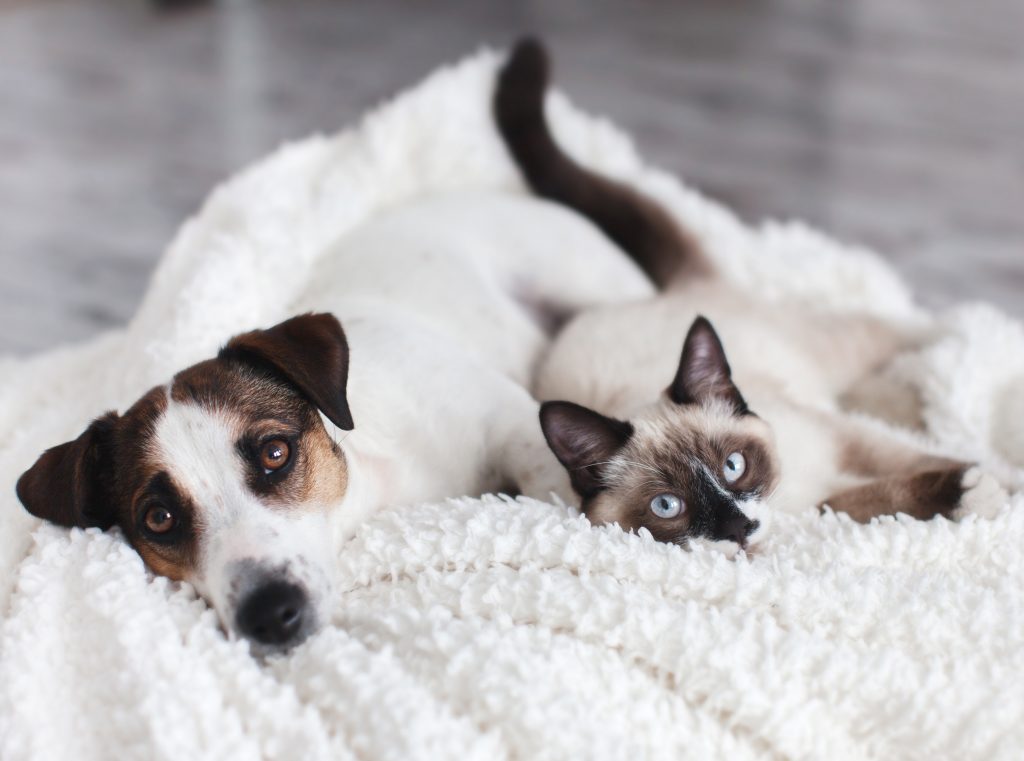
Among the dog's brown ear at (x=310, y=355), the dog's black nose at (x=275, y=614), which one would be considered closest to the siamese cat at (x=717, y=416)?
the dog's brown ear at (x=310, y=355)

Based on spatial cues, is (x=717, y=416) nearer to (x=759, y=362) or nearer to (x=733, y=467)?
(x=733, y=467)

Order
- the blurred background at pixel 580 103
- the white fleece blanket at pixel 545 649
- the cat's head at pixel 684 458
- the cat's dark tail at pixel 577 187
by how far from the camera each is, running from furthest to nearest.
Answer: the blurred background at pixel 580 103 → the cat's dark tail at pixel 577 187 → the cat's head at pixel 684 458 → the white fleece blanket at pixel 545 649

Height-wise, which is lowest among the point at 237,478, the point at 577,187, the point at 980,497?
the point at 237,478

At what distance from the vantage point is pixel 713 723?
1.30 metres

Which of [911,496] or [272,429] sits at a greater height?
[911,496]

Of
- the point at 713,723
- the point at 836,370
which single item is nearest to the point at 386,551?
the point at 713,723

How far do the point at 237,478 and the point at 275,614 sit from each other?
0.66 ft

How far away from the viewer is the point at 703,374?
64.9 inches

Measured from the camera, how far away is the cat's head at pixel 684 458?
4.99 ft

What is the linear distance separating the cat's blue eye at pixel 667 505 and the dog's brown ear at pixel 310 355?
453 mm

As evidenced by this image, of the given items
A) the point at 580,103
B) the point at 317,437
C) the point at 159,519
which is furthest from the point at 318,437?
the point at 580,103

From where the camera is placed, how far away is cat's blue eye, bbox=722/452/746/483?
154cm

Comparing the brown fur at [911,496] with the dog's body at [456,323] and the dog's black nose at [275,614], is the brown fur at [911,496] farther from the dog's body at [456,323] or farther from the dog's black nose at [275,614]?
the dog's black nose at [275,614]

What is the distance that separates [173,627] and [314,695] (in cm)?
21
